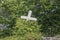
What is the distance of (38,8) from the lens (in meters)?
9.34

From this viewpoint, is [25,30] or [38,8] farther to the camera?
[38,8]

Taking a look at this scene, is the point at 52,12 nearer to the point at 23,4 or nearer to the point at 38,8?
the point at 38,8

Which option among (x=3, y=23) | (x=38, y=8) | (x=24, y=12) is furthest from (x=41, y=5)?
(x=3, y=23)

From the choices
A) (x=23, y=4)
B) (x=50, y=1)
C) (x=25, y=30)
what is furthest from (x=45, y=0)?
(x=25, y=30)

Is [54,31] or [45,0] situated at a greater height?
[45,0]

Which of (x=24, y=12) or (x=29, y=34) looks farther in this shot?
(x=24, y=12)

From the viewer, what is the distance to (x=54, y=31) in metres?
9.39

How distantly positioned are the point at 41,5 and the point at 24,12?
0.75 m

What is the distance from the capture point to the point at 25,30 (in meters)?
7.95

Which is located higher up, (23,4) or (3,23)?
(23,4)

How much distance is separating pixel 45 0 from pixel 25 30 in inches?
70.5

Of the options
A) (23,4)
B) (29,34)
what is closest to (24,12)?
(23,4)

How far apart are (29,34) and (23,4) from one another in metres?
1.86

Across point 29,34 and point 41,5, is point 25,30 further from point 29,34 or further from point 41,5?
point 41,5
